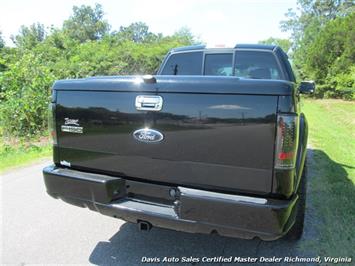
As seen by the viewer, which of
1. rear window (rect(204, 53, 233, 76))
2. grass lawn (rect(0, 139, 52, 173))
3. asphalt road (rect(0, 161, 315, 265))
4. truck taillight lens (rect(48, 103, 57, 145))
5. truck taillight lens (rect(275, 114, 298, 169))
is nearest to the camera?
truck taillight lens (rect(275, 114, 298, 169))

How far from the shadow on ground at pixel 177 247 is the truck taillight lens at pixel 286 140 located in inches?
51.3

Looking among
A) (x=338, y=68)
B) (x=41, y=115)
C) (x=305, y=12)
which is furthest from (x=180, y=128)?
(x=305, y=12)

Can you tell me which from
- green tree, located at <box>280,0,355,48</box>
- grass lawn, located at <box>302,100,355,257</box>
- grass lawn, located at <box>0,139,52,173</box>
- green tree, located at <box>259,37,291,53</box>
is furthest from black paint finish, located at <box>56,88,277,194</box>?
green tree, located at <box>259,37,291,53</box>

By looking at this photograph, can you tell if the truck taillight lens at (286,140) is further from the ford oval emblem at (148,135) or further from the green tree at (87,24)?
the green tree at (87,24)

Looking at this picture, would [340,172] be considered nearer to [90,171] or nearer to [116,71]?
[90,171]

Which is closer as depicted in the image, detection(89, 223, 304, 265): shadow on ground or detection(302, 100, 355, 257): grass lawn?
detection(89, 223, 304, 265): shadow on ground

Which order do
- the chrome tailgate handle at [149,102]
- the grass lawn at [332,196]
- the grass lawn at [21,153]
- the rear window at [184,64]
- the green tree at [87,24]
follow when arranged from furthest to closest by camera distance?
1. the green tree at [87,24]
2. the grass lawn at [21,153]
3. the rear window at [184,64]
4. the grass lawn at [332,196]
5. the chrome tailgate handle at [149,102]

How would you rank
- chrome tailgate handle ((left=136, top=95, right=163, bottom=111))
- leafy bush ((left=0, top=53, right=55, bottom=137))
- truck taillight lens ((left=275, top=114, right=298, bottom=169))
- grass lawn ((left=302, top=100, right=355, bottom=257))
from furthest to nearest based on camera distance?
leafy bush ((left=0, top=53, right=55, bottom=137)) < grass lawn ((left=302, top=100, right=355, bottom=257)) < chrome tailgate handle ((left=136, top=95, right=163, bottom=111)) < truck taillight lens ((left=275, top=114, right=298, bottom=169))

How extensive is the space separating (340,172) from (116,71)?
15.6 meters

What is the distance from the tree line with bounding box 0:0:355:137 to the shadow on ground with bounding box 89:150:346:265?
692cm

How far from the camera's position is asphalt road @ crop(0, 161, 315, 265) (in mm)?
3079

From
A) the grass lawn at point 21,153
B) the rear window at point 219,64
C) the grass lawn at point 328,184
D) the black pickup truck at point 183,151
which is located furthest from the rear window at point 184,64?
the grass lawn at point 21,153

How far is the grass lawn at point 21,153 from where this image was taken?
255 inches

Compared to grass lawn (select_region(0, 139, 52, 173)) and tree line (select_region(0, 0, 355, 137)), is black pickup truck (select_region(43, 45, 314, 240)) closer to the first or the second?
grass lawn (select_region(0, 139, 52, 173))
